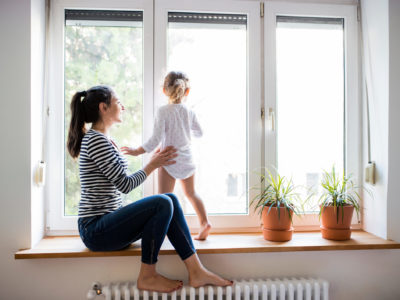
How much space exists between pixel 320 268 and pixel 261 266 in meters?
0.35

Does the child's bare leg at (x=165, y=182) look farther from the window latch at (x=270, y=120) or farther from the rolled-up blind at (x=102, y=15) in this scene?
the rolled-up blind at (x=102, y=15)

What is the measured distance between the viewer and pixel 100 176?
5.36 ft

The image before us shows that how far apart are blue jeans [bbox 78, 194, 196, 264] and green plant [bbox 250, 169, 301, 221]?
0.56 m

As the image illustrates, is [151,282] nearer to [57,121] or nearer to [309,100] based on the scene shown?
[57,121]

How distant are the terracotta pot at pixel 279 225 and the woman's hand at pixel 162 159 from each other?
2.08 feet

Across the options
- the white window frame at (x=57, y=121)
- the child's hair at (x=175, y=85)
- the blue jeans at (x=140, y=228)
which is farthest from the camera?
the white window frame at (x=57, y=121)

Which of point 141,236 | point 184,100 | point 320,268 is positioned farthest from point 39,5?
point 320,268

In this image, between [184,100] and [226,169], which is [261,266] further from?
[184,100]

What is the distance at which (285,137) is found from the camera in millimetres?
2105

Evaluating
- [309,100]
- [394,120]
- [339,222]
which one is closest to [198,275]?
[339,222]

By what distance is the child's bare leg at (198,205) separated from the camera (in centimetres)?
187

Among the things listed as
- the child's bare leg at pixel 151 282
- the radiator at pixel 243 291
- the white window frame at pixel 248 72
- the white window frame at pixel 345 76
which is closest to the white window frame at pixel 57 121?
the white window frame at pixel 248 72

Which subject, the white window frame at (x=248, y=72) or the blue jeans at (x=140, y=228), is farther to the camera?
the white window frame at (x=248, y=72)

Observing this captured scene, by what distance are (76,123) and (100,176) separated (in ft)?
1.02
